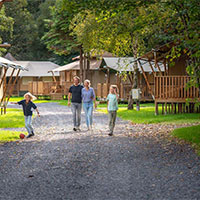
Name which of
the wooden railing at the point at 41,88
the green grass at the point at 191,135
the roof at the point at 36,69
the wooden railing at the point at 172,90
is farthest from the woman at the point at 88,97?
the roof at the point at 36,69

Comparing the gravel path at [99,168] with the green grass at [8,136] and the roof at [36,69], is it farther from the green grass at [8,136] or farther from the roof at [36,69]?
the roof at [36,69]

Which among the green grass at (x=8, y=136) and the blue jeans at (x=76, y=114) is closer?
the green grass at (x=8, y=136)

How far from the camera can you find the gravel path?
714 centimetres

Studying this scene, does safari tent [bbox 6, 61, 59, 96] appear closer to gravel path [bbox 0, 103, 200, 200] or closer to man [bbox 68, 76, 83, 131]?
man [bbox 68, 76, 83, 131]

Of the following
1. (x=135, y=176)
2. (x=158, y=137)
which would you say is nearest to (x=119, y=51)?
(x=158, y=137)

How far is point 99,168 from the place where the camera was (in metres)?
9.09

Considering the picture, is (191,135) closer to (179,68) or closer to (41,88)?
(179,68)

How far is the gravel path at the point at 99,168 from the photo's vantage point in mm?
7141

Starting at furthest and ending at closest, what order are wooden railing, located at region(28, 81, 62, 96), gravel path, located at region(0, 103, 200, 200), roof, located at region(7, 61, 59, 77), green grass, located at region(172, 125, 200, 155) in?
roof, located at region(7, 61, 59, 77) < wooden railing, located at region(28, 81, 62, 96) < green grass, located at region(172, 125, 200, 155) < gravel path, located at region(0, 103, 200, 200)

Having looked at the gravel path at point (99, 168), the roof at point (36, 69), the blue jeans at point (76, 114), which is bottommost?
the gravel path at point (99, 168)

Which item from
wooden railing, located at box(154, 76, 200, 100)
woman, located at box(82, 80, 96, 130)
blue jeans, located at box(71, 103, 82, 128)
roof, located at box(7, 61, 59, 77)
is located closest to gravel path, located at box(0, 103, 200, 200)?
blue jeans, located at box(71, 103, 82, 128)

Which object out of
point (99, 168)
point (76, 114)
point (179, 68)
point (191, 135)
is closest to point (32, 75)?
point (179, 68)

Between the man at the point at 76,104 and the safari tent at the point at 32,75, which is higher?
the safari tent at the point at 32,75

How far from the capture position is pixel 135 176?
328 inches
